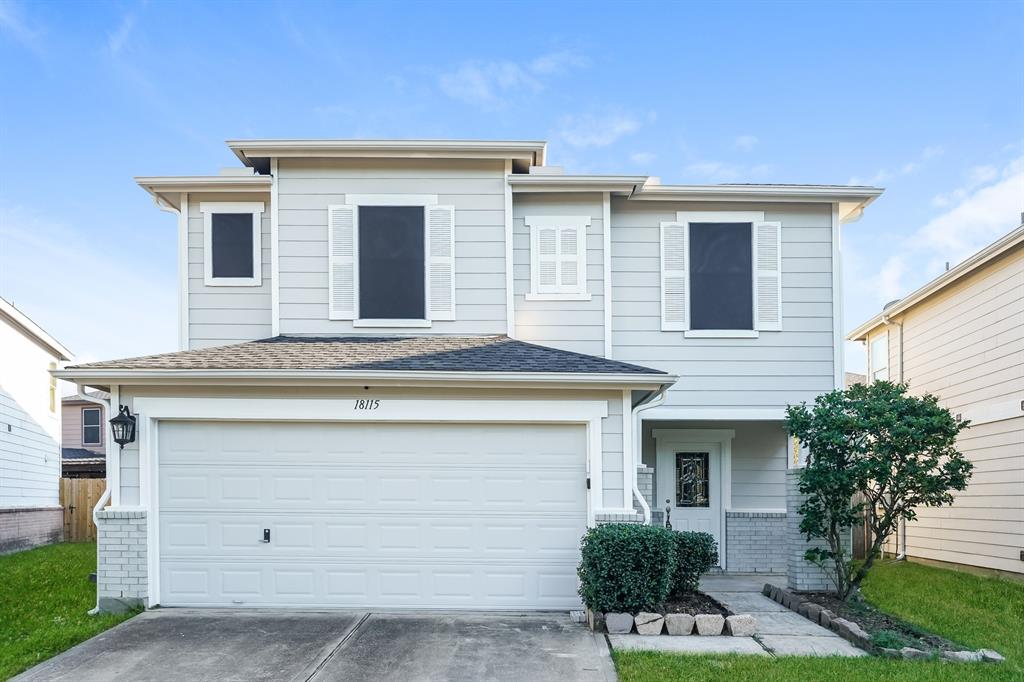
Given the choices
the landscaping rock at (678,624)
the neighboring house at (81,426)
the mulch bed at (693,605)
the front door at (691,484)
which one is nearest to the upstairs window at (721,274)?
the front door at (691,484)

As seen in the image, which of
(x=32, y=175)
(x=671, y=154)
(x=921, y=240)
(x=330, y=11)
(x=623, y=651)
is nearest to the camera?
(x=623, y=651)

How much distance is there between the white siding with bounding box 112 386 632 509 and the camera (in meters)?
8.38

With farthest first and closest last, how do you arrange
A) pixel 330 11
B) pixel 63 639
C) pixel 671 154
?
pixel 671 154
pixel 330 11
pixel 63 639

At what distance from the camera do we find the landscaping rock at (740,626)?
7.36m

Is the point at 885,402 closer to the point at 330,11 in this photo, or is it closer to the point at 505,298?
the point at 505,298

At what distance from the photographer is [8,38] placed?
45.5ft

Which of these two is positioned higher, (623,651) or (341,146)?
(341,146)

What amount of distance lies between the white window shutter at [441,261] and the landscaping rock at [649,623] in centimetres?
492

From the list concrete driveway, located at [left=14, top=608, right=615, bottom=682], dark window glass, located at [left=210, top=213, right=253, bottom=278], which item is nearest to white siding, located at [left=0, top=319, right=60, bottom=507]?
dark window glass, located at [left=210, top=213, right=253, bottom=278]

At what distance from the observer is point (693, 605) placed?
8.19 meters

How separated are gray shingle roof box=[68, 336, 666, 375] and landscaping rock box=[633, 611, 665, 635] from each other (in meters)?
2.53

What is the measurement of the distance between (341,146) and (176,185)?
2.56 meters

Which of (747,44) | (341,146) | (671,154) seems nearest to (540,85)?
(671,154)

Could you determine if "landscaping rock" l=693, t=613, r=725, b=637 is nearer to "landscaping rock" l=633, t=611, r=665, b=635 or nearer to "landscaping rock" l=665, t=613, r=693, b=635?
"landscaping rock" l=665, t=613, r=693, b=635
